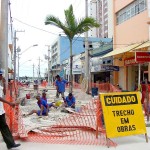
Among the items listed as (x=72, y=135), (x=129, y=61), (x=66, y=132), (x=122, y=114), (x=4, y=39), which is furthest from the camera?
(x=129, y=61)

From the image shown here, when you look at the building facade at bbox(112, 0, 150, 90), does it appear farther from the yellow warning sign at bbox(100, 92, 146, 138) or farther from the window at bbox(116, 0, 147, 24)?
the yellow warning sign at bbox(100, 92, 146, 138)

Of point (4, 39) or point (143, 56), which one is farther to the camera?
point (143, 56)

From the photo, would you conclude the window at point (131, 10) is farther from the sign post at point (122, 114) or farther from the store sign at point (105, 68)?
the sign post at point (122, 114)

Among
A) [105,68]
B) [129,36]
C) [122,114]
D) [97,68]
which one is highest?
[129,36]

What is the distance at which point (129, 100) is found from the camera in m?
7.66

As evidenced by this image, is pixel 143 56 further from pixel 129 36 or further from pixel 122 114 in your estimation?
pixel 122 114

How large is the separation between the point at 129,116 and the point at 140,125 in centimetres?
33

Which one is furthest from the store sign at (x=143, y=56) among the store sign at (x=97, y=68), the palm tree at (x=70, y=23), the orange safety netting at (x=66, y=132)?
the orange safety netting at (x=66, y=132)

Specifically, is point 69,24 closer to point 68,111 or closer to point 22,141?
point 68,111

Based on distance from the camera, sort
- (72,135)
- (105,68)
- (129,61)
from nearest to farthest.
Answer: (72,135), (129,61), (105,68)

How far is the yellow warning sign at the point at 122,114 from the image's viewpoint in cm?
735

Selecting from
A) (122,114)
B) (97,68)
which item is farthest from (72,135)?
(97,68)

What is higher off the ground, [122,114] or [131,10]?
[131,10]

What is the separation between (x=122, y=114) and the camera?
753 centimetres
